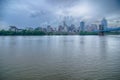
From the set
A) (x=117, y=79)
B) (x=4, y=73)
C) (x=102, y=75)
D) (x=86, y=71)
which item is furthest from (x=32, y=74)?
(x=117, y=79)

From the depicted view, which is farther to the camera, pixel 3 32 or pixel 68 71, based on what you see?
pixel 3 32

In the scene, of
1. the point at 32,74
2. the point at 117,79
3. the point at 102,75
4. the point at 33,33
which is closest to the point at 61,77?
the point at 32,74

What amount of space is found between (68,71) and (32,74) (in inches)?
55.5

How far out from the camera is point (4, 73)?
617 cm

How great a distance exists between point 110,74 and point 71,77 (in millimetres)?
1501

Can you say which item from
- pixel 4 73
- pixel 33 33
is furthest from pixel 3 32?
pixel 4 73

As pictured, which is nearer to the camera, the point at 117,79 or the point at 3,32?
the point at 117,79

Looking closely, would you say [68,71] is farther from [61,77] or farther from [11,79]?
[11,79]

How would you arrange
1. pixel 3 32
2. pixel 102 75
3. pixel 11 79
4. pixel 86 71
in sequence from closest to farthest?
pixel 11 79
pixel 102 75
pixel 86 71
pixel 3 32

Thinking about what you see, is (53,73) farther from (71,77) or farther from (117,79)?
(117,79)

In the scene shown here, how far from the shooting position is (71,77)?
5.62 m

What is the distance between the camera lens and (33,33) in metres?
70.1

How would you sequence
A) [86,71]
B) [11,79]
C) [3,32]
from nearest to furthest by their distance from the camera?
[11,79]
[86,71]
[3,32]

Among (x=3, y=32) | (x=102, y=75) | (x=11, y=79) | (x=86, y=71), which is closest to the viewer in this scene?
(x=11, y=79)
